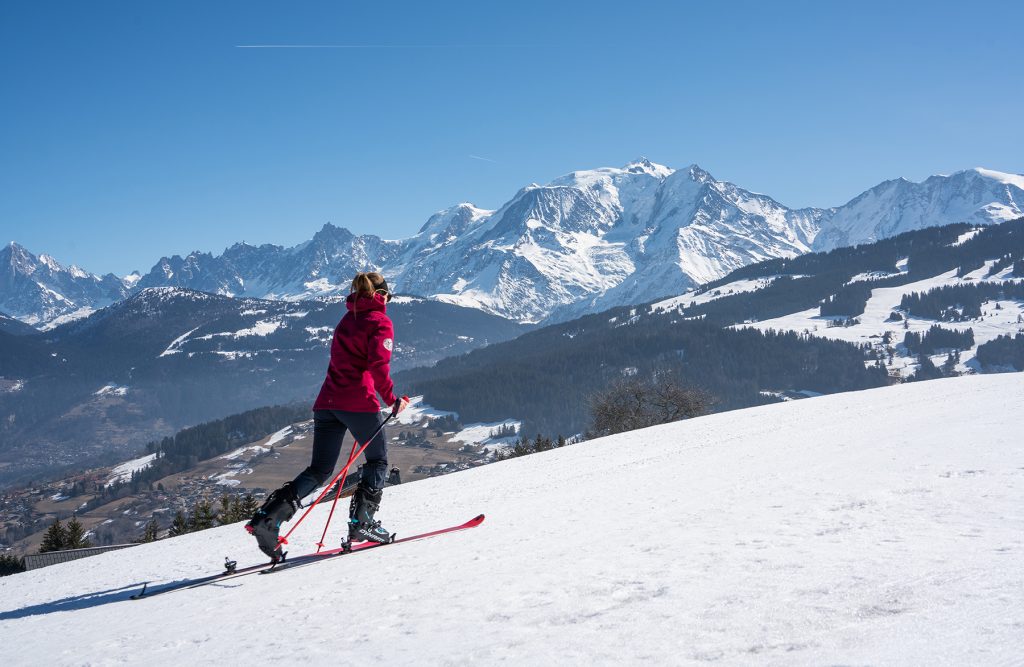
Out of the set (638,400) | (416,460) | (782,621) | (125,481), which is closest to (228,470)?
(125,481)

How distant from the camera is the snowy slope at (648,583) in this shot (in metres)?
3.55

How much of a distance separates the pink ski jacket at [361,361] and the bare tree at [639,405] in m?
44.2

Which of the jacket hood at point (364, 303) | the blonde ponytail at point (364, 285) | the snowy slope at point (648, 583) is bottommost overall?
the snowy slope at point (648, 583)

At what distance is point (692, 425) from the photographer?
1916cm

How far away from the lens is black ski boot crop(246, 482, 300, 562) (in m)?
7.09

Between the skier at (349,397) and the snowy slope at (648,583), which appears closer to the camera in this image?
the snowy slope at (648,583)

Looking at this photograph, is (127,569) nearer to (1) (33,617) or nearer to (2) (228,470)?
(1) (33,617)

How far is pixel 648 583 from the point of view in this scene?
15.4ft

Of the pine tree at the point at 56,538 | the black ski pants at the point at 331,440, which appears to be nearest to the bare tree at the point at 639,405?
the pine tree at the point at 56,538

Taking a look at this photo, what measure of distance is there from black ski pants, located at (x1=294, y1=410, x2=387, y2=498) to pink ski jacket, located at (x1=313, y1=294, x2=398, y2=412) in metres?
0.10

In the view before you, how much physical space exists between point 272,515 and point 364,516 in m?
1.08

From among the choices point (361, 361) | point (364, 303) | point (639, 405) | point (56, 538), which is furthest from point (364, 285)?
point (639, 405)

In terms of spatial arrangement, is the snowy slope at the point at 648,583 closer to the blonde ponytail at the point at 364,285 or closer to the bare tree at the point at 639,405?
the blonde ponytail at the point at 364,285

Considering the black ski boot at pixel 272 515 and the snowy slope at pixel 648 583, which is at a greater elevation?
the black ski boot at pixel 272 515
